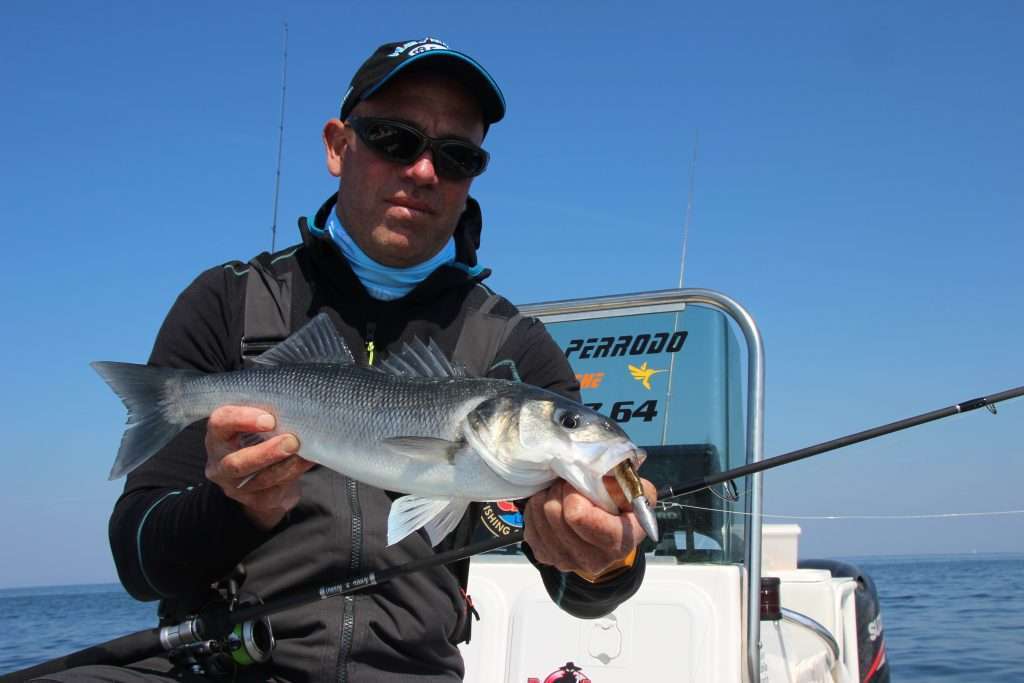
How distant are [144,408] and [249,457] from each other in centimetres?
46

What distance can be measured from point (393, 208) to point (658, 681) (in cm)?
240

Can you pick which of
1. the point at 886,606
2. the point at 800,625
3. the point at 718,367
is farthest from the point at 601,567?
the point at 886,606

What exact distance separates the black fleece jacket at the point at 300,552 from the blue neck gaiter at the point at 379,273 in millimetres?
146

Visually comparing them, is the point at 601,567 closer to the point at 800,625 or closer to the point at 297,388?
the point at 297,388

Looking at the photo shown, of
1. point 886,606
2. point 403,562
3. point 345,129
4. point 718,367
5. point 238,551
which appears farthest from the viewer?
point 886,606

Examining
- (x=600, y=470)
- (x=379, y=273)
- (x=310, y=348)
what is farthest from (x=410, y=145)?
(x=600, y=470)

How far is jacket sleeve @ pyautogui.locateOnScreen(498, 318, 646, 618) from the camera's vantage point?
2.57 metres

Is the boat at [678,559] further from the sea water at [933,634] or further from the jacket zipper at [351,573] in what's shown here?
the sea water at [933,634]

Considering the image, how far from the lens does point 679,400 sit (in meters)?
4.66

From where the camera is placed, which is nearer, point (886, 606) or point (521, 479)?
point (521, 479)

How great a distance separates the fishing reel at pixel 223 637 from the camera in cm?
253

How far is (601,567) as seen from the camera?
7.39ft

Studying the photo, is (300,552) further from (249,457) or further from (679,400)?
(679,400)

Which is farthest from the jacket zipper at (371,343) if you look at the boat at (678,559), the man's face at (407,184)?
the boat at (678,559)
